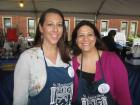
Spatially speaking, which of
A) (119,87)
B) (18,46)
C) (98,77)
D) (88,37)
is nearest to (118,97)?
(119,87)

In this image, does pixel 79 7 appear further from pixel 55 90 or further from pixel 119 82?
pixel 55 90

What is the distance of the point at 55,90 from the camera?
1.62 meters

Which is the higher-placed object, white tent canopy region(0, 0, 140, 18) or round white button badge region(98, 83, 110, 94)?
white tent canopy region(0, 0, 140, 18)

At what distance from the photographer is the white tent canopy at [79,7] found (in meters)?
6.56

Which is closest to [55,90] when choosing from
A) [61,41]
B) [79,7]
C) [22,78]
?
[22,78]

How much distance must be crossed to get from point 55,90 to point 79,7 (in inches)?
227

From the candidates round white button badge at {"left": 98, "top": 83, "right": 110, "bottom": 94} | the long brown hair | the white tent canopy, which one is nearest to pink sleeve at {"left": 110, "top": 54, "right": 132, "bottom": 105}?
round white button badge at {"left": 98, "top": 83, "right": 110, "bottom": 94}

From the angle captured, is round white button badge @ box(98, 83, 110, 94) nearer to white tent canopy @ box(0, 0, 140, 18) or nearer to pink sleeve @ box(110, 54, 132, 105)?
pink sleeve @ box(110, 54, 132, 105)

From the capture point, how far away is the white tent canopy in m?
6.56

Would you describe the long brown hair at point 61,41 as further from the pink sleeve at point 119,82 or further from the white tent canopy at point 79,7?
the white tent canopy at point 79,7

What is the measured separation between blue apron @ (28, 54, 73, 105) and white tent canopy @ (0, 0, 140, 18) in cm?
493

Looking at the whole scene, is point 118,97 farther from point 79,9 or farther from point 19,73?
point 79,9

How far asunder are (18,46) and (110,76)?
3.94 meters

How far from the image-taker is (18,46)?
18.3ft
